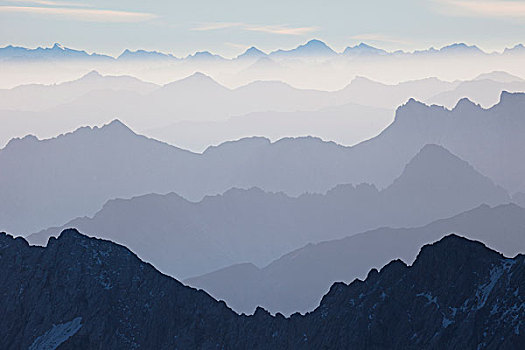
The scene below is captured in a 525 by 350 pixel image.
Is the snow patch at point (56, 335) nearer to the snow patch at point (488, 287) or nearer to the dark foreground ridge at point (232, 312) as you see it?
the dark foreground ridge at point (232, 312)

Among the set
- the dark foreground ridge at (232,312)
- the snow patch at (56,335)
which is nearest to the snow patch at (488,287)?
the dark foreground ridge at (232,312)

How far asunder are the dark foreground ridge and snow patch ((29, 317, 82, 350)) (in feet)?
0.67

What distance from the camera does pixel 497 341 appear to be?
12938cm

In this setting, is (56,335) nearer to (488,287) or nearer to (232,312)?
(232,312)

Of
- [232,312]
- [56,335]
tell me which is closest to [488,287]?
[232,312]

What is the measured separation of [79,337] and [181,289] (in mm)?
21432

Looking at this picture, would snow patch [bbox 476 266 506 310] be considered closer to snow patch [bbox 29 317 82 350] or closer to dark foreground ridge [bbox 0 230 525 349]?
dark foreground ridge [bbox 0 230 525 349]

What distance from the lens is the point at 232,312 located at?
164 m

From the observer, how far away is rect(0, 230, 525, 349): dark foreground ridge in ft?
449

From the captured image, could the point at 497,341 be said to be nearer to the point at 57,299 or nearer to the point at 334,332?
the point at 334,332

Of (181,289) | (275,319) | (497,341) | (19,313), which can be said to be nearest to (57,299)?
(19,313)

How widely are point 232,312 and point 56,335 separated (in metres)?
33.4

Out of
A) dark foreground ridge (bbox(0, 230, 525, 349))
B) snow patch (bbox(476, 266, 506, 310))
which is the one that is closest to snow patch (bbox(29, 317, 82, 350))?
dark foreground ridge (bbox(0, 230, 525, 349))

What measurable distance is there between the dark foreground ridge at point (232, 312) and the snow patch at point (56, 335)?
0.20 metres
